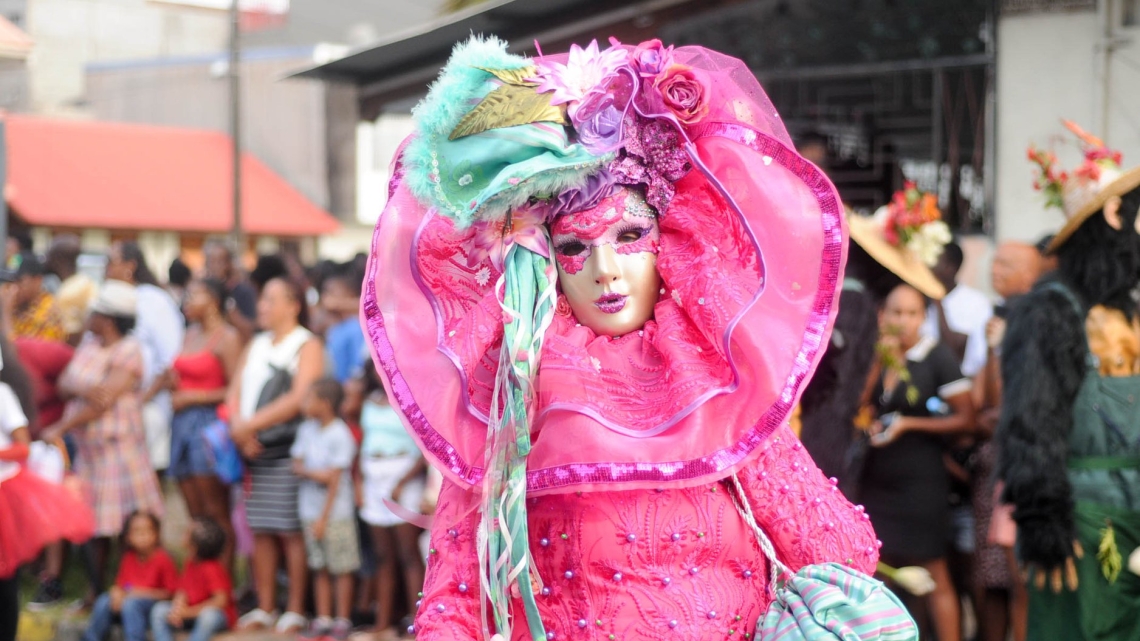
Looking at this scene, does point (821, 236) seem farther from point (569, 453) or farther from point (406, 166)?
point (406, 166)

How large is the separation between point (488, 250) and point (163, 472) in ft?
21.1

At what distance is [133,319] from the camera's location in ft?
25.8

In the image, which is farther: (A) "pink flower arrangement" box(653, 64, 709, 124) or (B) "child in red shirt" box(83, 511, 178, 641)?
(B) "child in red shirt" box(83, 511, 178, 641)

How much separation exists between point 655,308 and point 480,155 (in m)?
0.48

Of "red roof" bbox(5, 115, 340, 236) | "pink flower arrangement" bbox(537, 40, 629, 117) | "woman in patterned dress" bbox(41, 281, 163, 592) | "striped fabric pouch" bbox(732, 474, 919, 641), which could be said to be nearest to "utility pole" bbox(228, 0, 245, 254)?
"red roof" bbox(5, 115, 340, 236)

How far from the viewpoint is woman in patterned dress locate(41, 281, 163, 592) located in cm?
767

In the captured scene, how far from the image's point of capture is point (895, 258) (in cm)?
554

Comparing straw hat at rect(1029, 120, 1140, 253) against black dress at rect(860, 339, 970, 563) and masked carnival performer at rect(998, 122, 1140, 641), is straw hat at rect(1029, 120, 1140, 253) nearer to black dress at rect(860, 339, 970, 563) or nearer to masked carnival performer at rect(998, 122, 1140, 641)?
masked carnival performer at rect(998, 122, 1140, 641)

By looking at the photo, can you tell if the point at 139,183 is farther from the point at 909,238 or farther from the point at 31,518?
the point at 909,238

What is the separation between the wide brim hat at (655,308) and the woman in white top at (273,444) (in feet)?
14.0

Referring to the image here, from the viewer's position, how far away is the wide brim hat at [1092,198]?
438cm

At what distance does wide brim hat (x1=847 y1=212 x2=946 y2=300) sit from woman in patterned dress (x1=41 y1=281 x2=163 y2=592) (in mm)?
4462

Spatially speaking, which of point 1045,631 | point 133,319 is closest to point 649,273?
point 1045,631

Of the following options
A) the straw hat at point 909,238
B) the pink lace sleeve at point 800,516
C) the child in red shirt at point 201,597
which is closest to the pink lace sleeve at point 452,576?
the pink lace sleeve at point 800,516
